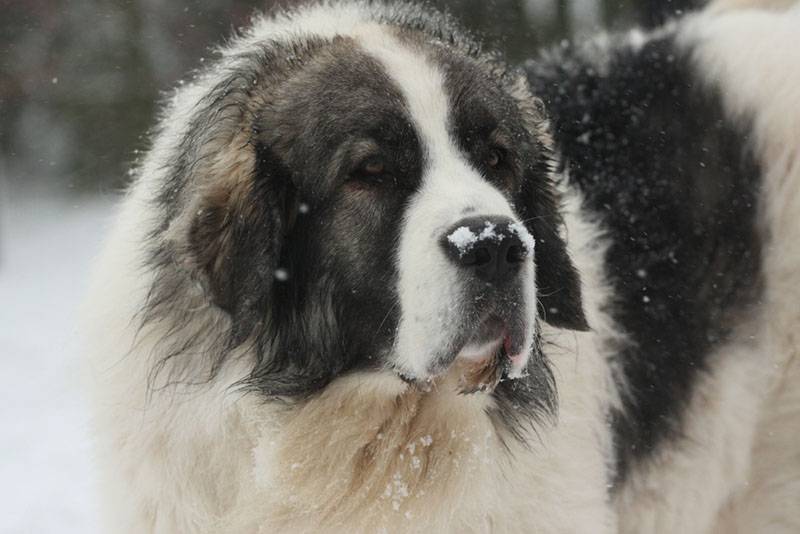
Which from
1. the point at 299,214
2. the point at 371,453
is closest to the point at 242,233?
the point at 299,214

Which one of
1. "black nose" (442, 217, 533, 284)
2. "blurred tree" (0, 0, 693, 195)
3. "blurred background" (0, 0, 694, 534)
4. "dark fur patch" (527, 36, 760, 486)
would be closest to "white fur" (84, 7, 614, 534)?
"black nose" (442, 217, 533, 284)

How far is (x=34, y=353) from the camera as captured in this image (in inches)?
323

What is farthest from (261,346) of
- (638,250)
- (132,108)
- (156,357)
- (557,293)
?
(132,108)

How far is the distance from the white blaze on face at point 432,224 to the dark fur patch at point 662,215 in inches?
41.1

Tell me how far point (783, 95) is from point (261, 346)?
2085 millimetres

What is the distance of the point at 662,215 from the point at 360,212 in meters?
1.39

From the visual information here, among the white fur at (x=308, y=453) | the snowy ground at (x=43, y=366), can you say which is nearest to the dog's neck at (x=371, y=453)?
the white fur at (x=308, y=453)

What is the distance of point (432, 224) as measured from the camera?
2234mm

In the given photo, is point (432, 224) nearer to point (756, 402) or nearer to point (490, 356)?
point (490, 356)

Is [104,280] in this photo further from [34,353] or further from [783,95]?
[34,353]

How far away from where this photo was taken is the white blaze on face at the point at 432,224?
87.0 inches

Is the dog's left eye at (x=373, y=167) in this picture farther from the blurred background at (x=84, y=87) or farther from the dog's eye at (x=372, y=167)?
the blurred background at (x=84, y=87)

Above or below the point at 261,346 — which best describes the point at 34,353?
below

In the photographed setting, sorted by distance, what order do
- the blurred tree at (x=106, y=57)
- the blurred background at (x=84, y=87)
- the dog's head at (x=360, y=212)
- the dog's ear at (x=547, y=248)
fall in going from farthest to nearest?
the blurred tree at (x=106, y=57) → the blurred background at (x=84, y=87) → the dog's ear at (x=547, y=248) → the dog's head at (x=360, y=212)
